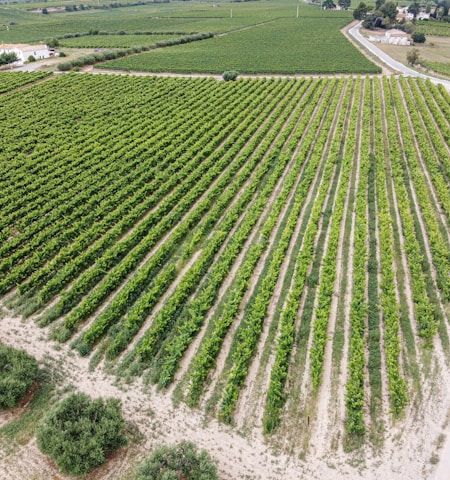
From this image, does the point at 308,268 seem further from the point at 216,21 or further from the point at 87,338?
the point at 216,21

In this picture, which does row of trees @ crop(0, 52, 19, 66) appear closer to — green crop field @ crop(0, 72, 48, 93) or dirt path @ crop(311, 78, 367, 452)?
green crop field @ crop(0, 72, 48, 93)

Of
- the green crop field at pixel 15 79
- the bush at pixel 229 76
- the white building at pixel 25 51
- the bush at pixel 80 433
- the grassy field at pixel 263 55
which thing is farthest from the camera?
the white building at pixel 25 51

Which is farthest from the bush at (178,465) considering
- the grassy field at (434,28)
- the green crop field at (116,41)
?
the grassy field at (434,28)

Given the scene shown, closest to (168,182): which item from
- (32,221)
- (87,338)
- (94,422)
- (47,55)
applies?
(32,221)

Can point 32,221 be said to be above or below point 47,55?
below

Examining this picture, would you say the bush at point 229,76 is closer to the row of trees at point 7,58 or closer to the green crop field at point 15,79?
the green crop field at point 15,79

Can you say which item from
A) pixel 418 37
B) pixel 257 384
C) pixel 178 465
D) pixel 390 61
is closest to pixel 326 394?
pixel 257 384

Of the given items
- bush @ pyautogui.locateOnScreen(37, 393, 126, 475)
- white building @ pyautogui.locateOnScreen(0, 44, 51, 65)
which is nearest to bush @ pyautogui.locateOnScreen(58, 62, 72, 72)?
white building @ pyautogui.locateOnScreen(0, 44, 51, 65)

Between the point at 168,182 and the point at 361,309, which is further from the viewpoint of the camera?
the point at 168,182
